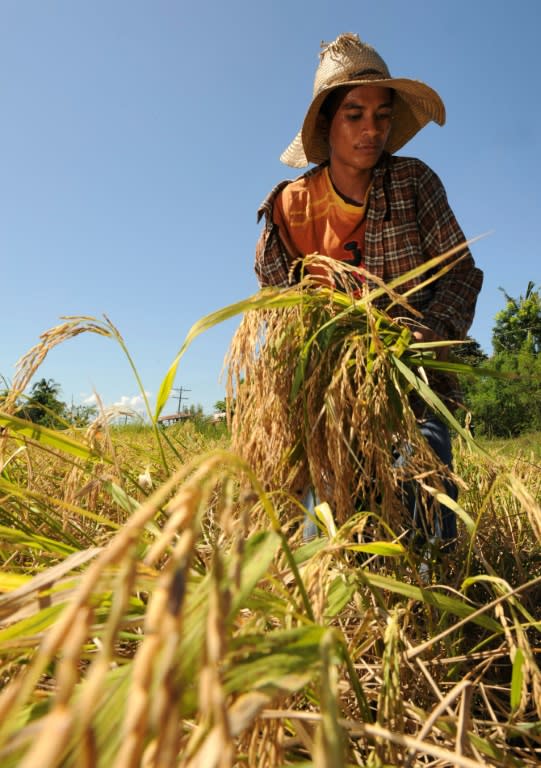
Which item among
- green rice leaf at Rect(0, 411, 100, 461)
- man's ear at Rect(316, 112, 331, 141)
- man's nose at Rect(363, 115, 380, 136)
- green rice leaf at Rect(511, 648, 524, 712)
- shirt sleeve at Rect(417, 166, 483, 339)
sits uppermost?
man's ear at Rect(316, 112, 331, 141)

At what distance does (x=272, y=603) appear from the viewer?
0.61 meters

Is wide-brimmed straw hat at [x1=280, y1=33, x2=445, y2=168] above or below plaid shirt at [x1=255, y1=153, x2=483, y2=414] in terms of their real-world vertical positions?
above

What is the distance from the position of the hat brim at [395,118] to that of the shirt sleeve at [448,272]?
11.4 inches

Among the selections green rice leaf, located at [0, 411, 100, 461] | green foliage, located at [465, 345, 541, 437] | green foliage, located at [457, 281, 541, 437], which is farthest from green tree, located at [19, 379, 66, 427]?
green foliage, located at [465, 345, 541, 437]

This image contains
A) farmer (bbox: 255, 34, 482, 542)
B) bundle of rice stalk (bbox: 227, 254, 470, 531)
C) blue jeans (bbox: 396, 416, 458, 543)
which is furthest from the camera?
farmer (bbox: 255, 34, 482, 542)

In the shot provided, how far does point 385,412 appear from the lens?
117 centimetres

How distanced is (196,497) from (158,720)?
100 mm

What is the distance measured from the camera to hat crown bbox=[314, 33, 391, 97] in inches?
74.0

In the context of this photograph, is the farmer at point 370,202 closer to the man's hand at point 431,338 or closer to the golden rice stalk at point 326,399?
the man's hand at point 431,338

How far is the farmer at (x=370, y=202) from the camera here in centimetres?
180

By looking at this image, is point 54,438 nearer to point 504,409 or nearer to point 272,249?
point 272,249

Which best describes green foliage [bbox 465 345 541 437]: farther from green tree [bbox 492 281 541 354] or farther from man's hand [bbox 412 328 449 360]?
man's hand [bbox 412 328 449 360]

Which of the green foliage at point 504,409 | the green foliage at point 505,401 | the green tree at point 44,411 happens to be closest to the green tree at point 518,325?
the green foliage at point 505,401

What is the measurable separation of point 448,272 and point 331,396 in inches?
34.8
